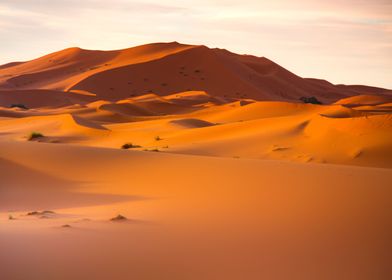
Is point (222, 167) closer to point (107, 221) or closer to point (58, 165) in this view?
point (58, 165)

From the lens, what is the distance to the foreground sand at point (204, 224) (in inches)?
171

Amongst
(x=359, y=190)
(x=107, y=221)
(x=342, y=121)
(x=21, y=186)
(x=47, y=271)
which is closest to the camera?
(x=47, y=271)

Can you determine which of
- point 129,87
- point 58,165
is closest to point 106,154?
point 58,165

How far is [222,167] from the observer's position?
34.5 ft

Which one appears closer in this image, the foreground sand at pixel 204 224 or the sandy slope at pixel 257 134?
the foreground sand at pixel 204 224

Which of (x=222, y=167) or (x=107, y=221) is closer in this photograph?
(x=107, y=221)

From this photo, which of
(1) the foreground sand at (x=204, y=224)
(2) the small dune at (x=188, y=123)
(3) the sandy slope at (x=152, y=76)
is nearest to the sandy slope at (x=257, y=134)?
(2) the small dune at (x=188, y=123)

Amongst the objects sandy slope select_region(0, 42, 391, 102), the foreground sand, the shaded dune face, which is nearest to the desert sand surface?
the foreground sand

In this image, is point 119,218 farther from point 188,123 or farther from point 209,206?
point 188,123

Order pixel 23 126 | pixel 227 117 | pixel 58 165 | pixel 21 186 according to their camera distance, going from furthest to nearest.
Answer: pixel 227 117
pixel 23 126
pixel 58 165
pixel 21 186

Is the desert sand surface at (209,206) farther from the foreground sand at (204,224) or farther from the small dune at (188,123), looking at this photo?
the small dune at (188,123)

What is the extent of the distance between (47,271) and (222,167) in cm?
661

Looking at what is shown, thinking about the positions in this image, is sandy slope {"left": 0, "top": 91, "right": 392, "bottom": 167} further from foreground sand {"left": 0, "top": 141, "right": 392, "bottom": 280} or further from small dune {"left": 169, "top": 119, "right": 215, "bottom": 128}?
foreground sand {"left": 0, "top": 141, "right": 392, "bottom": 280}

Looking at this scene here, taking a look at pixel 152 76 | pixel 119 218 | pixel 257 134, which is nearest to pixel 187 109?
pixel 257 134
